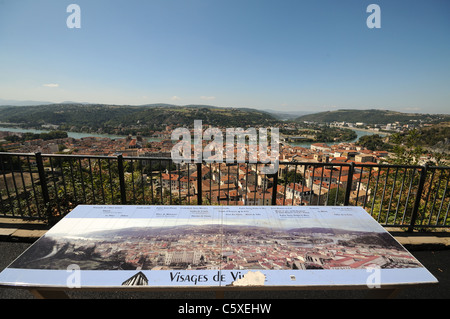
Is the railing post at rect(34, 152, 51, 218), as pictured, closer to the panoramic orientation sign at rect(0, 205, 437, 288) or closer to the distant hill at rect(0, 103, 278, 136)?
the panoramic orientation sign at rect(0, 205, 437, 288)

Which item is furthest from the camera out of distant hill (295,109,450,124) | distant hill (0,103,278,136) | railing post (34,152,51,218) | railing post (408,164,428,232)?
distant hill (295,109,450,124)

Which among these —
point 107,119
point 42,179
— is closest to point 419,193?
point 42,179

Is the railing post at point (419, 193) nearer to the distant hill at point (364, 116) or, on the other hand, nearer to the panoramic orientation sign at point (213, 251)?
the panoramic orientation sign at point (213, 251)

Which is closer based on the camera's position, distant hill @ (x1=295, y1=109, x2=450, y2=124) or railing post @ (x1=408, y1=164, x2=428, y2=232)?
railing post @ (x1=408, y1=164, x2=428, y2=232)

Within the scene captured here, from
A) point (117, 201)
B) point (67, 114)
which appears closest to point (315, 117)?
point (67, 114)

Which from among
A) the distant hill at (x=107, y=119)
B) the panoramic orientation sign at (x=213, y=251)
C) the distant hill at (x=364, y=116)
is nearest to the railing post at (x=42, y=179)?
the panoramic orientation sign at (x=213, y=251)

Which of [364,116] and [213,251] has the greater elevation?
[364,116]

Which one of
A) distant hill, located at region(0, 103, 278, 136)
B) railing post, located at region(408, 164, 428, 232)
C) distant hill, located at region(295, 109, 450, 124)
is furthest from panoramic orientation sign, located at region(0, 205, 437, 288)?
distant hill, located at region(295, 109, 450, 124)

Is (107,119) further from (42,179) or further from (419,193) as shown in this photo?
(419,193)
